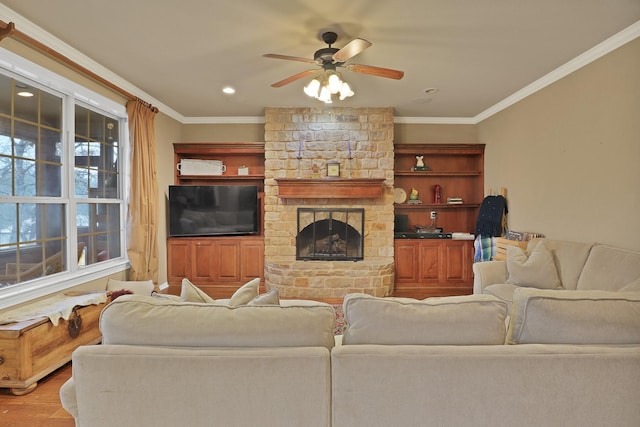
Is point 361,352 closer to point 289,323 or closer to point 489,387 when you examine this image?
point 289,323

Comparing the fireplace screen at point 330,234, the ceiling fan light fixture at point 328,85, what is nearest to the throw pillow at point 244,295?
the ceiling fan light fixture at point 328,85

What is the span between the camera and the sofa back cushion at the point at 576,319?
127cm

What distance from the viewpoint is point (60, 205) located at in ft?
9.87

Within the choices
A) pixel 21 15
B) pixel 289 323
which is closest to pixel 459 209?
pixel 289 323

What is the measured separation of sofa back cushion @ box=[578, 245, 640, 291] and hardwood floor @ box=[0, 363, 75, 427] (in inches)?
148

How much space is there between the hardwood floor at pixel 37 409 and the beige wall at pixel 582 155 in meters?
4.24

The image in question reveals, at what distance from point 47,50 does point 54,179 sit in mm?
1084

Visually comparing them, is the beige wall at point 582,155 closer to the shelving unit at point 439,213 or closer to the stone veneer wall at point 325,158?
the shelving unit at point 439,213

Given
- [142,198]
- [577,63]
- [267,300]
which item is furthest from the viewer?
[142,198]

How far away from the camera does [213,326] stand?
127 centimetres

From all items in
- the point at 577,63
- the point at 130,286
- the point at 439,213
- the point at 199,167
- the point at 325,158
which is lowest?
the point at 130,286

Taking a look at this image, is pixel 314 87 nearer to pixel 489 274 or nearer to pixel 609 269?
pixel 489 274

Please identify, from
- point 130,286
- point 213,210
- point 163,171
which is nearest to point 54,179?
point 130,286

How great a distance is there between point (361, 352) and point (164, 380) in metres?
0.74
